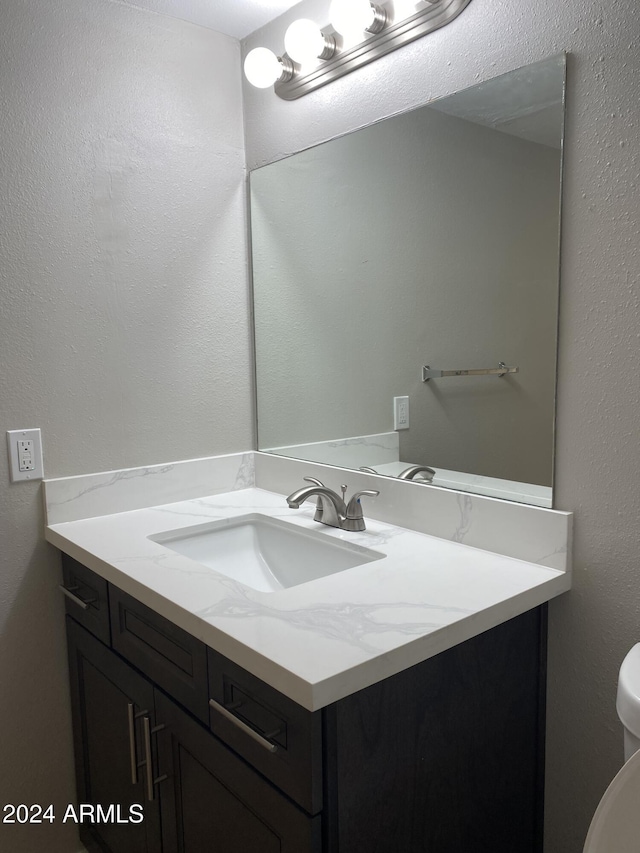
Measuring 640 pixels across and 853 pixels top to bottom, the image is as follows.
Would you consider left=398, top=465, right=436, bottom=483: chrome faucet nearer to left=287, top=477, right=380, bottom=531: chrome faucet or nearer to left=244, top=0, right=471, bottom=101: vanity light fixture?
left=287, top=477, right=380, bottom=531: chrome faucet

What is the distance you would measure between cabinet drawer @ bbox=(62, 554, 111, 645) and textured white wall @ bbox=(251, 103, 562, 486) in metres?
0.66

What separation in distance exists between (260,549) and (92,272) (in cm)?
83

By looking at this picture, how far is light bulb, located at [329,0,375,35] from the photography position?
4.79 feet

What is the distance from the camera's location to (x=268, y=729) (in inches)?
39.8

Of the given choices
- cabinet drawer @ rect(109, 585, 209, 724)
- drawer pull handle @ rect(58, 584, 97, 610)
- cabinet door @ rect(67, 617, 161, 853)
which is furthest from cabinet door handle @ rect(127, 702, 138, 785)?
drawer pull handle @ rect(58, 584, 97, 610)

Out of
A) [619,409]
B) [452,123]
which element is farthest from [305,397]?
[619,409]

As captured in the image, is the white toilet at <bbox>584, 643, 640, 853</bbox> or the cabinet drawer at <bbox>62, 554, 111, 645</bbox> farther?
the cabinet drawer at <bbox>62, 554, 111, 645</bbox>

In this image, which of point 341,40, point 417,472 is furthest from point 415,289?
point 341,40

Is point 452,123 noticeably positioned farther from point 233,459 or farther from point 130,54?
point 233,459

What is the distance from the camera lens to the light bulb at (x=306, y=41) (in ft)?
5.14

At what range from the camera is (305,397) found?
191cm

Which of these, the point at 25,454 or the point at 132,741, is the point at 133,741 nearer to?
the point at 132,741

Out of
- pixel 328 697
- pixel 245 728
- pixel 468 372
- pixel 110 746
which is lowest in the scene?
pixel 110 746

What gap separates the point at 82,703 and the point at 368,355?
1155mm
